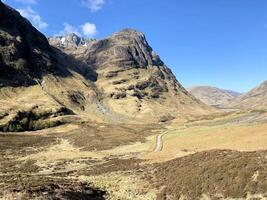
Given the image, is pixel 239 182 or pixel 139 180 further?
pixel 139 180

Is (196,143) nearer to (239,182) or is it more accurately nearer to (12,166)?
(12,166)

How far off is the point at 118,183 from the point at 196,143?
Answer: 4050 cm

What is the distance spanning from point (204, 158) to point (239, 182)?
13151 millimetres

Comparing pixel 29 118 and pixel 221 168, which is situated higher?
pixel 29 118

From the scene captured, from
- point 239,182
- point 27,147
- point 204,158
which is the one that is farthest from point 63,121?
point 239,182

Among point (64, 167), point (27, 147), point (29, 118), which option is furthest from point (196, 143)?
point (29, 118)

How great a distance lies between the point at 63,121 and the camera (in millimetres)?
180500

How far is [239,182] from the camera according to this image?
116ft

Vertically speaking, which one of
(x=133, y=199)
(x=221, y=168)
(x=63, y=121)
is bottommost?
(x=133, y=199)

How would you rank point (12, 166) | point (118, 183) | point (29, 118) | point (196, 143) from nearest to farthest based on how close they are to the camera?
point (118, 183) → point (12, 166) → point (196, 143) → point (29, 118)

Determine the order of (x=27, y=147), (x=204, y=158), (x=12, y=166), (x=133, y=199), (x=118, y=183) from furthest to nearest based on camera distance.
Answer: (x=27, y=147), (x=12, y=166), (x=204, y=158), (x=118, y=183), (x=133, y=199)

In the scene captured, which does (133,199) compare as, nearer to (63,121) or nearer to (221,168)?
(221,168)

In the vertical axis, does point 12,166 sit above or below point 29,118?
below

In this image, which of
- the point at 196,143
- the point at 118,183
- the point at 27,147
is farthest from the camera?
the point at 27,147
